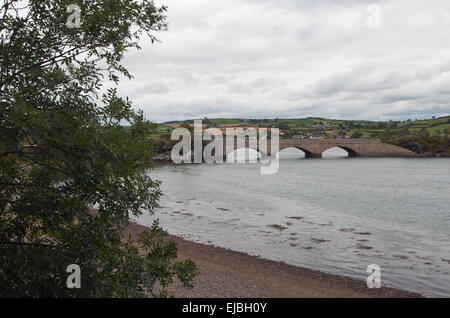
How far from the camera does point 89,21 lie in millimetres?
5305

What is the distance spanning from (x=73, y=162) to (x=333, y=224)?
70.4 feet

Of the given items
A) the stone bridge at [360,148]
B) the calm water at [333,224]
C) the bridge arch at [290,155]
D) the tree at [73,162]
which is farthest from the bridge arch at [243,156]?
the tree at [73,162]

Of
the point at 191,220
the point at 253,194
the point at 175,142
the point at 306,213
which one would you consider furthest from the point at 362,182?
the point at 175,142

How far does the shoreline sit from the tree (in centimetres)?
507

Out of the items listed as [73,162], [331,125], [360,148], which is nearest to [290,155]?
[360,148]

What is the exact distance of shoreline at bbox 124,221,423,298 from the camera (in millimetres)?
11406

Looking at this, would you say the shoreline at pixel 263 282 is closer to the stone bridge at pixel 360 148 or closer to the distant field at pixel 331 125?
the stone bridge at pixel 360 148

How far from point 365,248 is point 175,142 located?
83645 mm

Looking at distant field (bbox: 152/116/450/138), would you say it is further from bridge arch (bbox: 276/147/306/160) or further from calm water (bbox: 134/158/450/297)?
calm water (bbox: 134/158/450/297)

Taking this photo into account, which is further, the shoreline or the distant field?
the distant field

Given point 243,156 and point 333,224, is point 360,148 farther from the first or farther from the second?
point 333,224

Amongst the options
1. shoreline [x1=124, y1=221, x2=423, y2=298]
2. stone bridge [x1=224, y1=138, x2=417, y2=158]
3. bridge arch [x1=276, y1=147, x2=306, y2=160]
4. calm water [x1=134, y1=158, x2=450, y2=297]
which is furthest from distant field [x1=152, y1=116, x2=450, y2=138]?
shoreline [x1=124, y1=221, x2=423, y2=298]

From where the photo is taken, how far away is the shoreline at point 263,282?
449 inches
